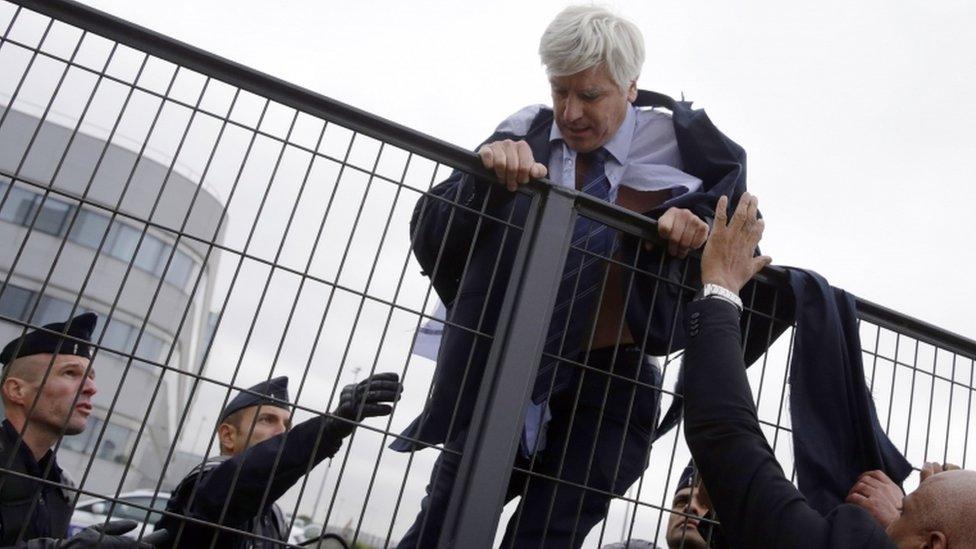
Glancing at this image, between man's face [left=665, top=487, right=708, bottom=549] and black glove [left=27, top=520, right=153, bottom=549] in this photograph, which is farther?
man's face [left=665, top=487, right=708, bottom=549]

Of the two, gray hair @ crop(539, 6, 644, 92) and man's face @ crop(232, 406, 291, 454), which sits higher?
gray hair @ crop(539, 6, 644, 92)

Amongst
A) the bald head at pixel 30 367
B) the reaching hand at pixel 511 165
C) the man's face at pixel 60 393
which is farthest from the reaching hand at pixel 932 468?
the bald head at pixel 30 367

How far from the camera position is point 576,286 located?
271 cm

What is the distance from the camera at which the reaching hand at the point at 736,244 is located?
2562 millimetres

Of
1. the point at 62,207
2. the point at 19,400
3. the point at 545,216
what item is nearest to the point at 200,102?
the point at 545,216

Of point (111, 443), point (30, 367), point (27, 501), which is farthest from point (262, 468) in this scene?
point (111, 443)

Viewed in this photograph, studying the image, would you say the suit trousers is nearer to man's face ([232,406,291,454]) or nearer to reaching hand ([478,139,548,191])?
reaching hand ([478,139,548,191])

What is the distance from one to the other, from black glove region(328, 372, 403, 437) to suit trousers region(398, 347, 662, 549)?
22 centimetres

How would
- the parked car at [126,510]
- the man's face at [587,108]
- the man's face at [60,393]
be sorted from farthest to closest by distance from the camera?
the man's face at [60,393]
the man's face at [587,108]
the parked car at [126,510]

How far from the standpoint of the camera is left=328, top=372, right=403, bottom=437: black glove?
242cm

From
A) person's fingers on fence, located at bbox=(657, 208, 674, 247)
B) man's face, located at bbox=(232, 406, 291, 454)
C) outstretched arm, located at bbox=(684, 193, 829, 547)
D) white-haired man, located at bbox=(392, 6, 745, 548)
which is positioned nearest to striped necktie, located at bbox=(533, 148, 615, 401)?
white-haired man, located at bbox=(392, 6, 745, 548)

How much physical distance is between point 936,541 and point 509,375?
0.99 metres

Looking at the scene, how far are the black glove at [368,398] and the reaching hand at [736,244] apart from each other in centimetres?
80

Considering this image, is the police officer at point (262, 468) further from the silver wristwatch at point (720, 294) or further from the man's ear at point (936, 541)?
the man's ear at point (936, 541)
